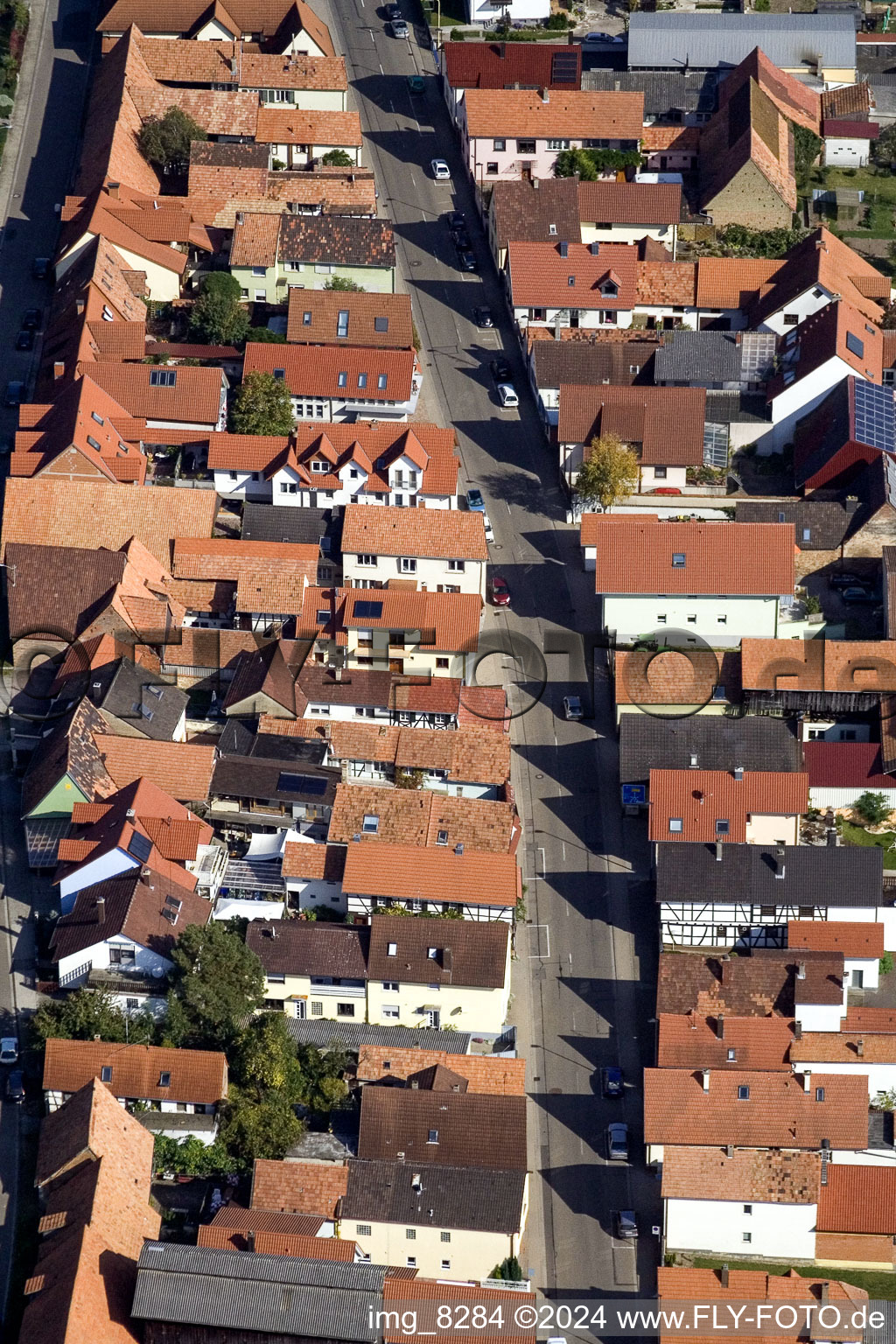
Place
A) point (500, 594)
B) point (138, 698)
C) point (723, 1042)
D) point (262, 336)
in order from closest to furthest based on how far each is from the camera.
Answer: point (723, 1042), point (138, 698), point (500, 594), point (262, 336)

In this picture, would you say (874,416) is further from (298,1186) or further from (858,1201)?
(298,1186)

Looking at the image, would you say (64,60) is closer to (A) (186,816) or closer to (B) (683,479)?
(B) (683,479)

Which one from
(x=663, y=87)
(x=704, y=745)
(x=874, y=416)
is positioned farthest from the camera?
(x=663, y=87)

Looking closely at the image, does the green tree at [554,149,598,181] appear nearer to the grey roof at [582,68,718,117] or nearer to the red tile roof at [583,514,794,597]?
the grey roof at [582,68,718,117]

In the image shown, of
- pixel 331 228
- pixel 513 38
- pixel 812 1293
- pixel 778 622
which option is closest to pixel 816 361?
pixel 778 622

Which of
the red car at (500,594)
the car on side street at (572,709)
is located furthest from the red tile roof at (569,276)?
the car on side street at (572,709)

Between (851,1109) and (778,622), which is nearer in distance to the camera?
(851,1109)

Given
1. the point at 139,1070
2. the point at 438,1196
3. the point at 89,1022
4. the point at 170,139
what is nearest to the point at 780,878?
the point at 438,1196
